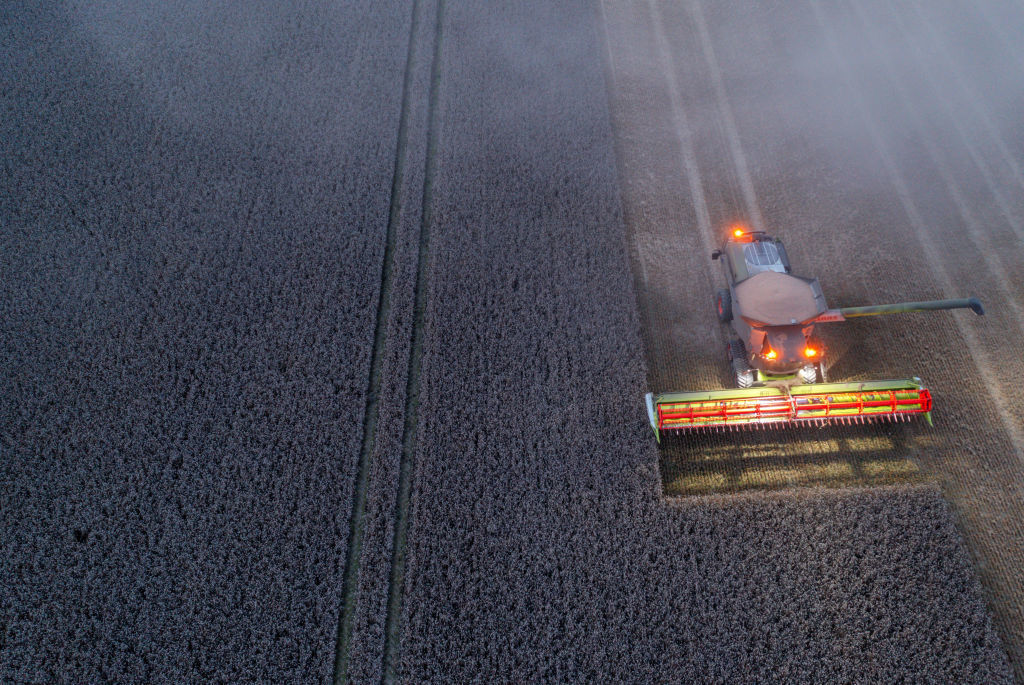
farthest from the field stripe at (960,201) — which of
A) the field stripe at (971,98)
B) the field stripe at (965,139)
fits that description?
the field stripe at (971,98)

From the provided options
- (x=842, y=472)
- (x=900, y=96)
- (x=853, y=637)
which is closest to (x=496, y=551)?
(x=853, y=637)

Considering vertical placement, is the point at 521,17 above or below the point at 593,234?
above

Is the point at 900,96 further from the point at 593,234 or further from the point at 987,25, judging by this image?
the point at 593,234

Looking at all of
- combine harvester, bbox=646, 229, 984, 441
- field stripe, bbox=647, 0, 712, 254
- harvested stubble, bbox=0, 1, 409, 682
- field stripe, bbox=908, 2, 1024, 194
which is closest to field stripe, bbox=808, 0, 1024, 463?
combine harvester, bbox=646, 229, 984, 441

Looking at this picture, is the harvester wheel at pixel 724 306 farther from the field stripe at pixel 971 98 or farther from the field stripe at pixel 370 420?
the field stripe at pixel 971 98

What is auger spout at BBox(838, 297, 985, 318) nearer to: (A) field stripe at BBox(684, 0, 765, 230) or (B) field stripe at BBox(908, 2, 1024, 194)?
(A) field stripe at BBox(684, 0, 765, 230)

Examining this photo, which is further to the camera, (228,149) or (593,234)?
(228,149)
